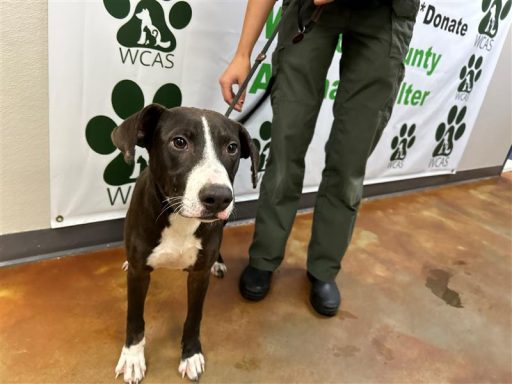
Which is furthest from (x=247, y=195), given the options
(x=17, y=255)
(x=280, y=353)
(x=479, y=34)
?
(x=479, y=34)

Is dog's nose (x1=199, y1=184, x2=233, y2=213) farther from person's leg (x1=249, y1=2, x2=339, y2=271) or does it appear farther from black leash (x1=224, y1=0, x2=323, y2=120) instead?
person's leg (x1=249, y1=2, x2=339, y2=271)

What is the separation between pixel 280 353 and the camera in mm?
1560

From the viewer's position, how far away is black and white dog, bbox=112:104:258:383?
1.03m

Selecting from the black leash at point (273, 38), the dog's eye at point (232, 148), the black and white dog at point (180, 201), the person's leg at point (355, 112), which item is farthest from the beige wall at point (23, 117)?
the person's leg at point (355, 112)

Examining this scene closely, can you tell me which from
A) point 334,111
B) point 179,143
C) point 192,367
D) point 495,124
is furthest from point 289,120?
point 495,124

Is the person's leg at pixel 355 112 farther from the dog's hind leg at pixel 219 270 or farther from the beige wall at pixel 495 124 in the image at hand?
the beige wall at pixel 495 124

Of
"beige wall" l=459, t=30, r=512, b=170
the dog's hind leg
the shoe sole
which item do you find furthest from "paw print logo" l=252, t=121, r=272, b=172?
"beige wall" l=459, t=30, r=512, b=170

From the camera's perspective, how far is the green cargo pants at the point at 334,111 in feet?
4.70

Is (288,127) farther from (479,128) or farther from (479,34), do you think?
(479,128)

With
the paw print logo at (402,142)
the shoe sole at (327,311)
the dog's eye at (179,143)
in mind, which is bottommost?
the shoe sole at (327,311)

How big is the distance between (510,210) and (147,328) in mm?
3303

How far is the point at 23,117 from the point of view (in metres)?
1.58

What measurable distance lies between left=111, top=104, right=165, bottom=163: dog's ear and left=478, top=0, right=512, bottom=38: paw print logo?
2835 millimetres

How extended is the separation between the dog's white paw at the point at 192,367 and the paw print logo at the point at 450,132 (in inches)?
110
